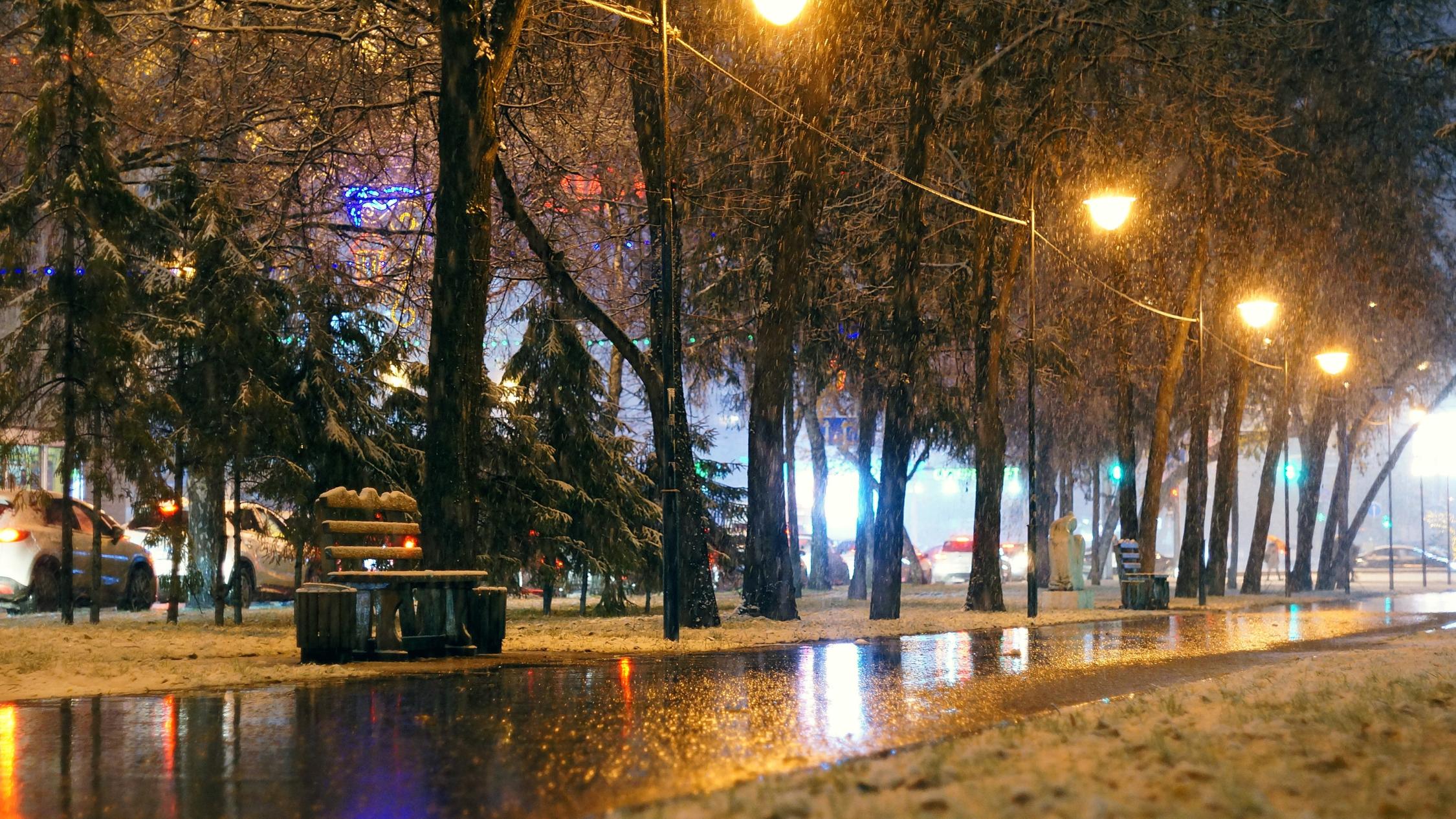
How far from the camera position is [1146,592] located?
33.1 m

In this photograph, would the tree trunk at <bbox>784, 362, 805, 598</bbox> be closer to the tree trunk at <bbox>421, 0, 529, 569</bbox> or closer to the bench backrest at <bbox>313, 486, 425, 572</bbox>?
the tree trunk at <bbox>421, 0, 529, 569</bbox>

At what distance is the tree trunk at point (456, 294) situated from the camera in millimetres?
16344

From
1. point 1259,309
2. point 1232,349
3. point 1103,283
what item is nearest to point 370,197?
point 1103,283

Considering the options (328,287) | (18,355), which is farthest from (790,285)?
(18,355)

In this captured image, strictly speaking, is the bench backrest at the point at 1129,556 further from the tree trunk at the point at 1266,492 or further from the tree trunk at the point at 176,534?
the tree trunk at the point at 176,534

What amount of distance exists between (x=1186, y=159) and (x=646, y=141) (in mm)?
18997

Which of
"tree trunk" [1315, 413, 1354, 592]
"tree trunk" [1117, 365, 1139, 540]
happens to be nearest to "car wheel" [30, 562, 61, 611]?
"tree trunk" [1117, 365, 1139, 540]

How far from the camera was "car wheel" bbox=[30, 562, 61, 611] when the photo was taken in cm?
2245

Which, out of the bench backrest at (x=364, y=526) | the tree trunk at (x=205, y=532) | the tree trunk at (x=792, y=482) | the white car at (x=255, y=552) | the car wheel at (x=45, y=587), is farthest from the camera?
the tree trunk at (x=792, y=482)

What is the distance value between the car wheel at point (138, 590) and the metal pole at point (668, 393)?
11609mm

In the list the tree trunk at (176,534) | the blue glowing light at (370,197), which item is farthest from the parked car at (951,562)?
the tree trunk at (176,534)

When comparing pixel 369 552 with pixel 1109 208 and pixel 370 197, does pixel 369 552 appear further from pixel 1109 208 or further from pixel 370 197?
pixel 1109 208

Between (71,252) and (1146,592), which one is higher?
(71,252)

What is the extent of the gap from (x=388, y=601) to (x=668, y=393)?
555 centimetres
